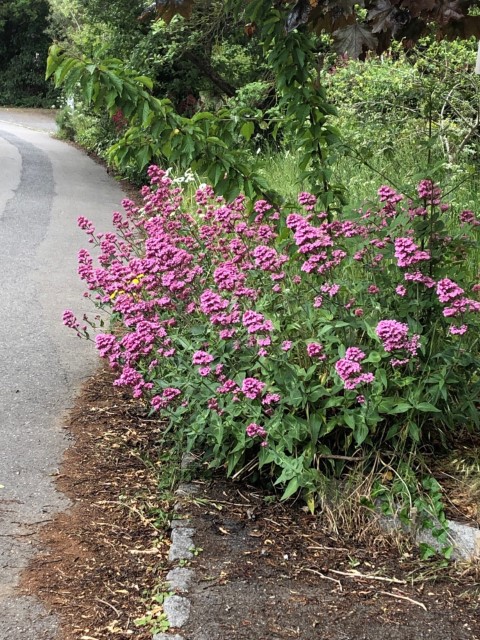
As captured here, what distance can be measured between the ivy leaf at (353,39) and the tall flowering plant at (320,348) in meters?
1.00

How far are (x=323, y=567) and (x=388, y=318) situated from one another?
1162mm

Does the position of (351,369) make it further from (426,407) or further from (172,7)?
(172,7)

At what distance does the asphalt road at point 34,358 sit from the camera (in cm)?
312

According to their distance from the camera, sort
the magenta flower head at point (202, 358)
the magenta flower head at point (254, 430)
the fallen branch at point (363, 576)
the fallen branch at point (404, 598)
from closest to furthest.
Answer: the fallen branch at point (404, 598) < the fallen branch at point (363, 576) < the magenta flower head at point (254, 430) < the magenta flower head at point (202, 358)

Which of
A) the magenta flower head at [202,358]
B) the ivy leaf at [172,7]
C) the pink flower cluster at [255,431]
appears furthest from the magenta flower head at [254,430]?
the ivy leaf at [172,7]

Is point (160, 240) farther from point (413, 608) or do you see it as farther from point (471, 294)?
point (413, 608)

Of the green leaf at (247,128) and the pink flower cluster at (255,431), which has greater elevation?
the green leaf at (247,128)

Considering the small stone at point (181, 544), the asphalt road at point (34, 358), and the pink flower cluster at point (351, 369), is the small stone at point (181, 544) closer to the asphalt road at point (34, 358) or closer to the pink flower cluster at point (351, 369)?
the asphalt road at point (34, 358)

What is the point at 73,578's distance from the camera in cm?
293

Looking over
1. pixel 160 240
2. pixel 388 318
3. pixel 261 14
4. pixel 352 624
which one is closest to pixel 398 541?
pixel 352 624

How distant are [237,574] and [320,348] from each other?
1001 millimetres

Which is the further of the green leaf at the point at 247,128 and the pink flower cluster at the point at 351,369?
the green leaf at the point at 247,128

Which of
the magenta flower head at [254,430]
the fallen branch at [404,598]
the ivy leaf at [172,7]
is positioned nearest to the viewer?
the ivy leaf at [172,7]

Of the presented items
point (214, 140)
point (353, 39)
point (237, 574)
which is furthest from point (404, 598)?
point (214, 140)
